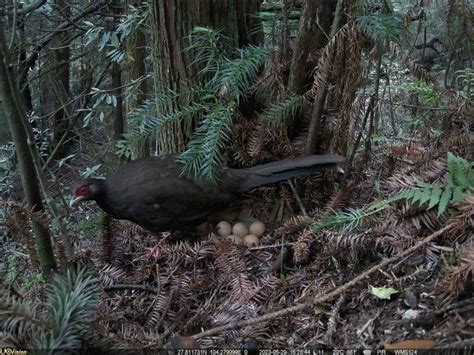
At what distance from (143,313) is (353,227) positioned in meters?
1.23

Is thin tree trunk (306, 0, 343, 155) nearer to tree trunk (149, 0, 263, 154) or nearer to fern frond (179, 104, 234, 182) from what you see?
fern frond (179, 104, 234, 182)

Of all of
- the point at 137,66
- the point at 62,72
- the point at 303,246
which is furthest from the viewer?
the point at 62,72

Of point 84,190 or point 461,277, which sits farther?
point 84,190

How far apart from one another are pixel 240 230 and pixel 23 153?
1.51 metres

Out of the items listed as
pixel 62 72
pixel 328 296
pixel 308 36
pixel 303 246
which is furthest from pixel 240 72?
pixel 62 72

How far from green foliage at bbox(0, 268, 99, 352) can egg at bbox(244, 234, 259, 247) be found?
1.51 m

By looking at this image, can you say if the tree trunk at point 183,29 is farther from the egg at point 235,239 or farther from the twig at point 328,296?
the twig at point 328,296

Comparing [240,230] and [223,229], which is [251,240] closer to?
[240,230]

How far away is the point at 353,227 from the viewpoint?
8.77 feet

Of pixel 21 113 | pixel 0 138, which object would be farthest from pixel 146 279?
pixel 0 138

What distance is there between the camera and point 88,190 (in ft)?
12.6

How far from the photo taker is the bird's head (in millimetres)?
3838

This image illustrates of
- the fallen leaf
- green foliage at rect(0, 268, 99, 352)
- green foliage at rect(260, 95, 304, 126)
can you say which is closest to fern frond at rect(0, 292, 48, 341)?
green foliage at rect(0, 268, 99, 352)

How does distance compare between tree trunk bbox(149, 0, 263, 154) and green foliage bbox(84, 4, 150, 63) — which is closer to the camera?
tree trunk bbox(149, 0, 263, 154)
